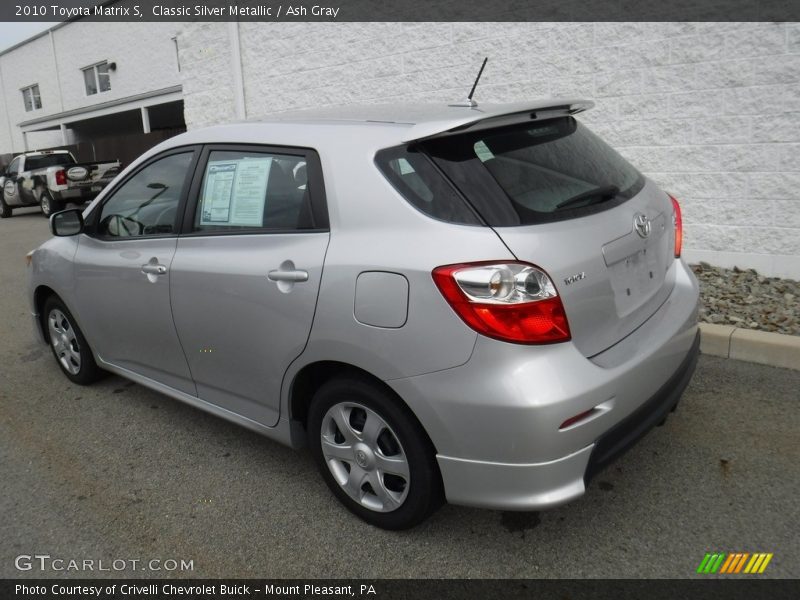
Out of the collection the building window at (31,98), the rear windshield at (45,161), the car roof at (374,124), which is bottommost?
the rear windshield at (45,161)

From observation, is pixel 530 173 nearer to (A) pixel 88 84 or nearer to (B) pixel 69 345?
(B) pixel 69 345

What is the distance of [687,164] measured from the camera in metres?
5.85

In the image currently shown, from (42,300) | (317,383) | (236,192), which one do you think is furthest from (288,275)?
(42,300)

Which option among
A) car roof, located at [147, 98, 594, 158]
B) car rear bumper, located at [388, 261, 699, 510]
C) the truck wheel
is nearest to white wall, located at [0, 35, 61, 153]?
the truck wheel

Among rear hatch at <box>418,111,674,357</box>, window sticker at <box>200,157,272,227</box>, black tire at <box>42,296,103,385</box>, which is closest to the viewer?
rear hatch at <box>418,111,674,357</box>

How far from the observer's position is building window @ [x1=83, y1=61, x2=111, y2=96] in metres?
23.2

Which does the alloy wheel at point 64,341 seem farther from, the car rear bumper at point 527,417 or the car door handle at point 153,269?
the car rear bumper at point 527,417

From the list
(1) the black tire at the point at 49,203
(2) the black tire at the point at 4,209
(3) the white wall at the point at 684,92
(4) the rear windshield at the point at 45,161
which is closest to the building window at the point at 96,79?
(4) the rear windshield at the point at 45,161

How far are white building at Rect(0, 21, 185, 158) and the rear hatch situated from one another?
60.4 ft

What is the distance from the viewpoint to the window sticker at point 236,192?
2.99 meters

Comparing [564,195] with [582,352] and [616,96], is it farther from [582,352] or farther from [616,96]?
[616,96]

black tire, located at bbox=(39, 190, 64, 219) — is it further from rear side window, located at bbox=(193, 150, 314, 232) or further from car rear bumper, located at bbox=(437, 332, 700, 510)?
car rear bumper, located at bbox=(437, 332, 700, 510)
